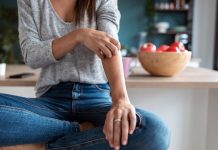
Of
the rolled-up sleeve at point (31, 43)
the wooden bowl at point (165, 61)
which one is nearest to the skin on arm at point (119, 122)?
the rolled-up sleeve at point (31, 43)

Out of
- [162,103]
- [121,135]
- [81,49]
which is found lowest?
[162,103]

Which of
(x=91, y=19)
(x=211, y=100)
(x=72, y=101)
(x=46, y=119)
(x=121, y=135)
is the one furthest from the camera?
(x=211, y=100)

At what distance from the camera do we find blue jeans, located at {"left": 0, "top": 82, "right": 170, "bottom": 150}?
80 cm

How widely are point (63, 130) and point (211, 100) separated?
34.1 inches

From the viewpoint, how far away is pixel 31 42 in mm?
1073

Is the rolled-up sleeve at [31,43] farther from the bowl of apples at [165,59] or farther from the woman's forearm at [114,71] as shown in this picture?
the bowl of apples at [165,59]

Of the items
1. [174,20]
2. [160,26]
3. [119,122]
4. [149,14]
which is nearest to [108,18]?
[119,122]

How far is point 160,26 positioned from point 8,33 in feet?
5.94

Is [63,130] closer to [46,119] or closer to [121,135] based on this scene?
[46,119]

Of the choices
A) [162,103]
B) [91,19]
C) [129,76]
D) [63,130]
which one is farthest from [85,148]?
[162,103]

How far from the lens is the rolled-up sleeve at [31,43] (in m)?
1.04

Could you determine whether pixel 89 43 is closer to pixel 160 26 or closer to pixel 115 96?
pixel 115 96

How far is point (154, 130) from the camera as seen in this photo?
79cm

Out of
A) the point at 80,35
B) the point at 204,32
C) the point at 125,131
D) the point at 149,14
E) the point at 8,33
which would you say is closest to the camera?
the point at 125,131
